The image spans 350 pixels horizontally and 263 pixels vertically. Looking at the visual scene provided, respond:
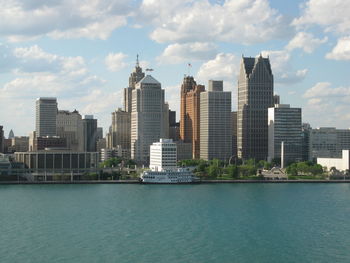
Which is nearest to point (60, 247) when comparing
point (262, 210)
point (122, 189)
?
point (262, 210)

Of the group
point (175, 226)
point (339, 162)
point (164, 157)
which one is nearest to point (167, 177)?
point (164, 157)

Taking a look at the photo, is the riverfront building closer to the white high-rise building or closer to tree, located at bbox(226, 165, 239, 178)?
the white high-rise building

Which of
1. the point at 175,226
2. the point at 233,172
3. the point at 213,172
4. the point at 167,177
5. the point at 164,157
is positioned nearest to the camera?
the point at 175,226

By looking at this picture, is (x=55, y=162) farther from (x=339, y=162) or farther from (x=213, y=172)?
(x=339, y=162)

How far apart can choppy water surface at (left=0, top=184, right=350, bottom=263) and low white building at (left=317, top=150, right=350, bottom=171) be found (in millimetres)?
57698

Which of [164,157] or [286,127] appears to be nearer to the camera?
[164,157]

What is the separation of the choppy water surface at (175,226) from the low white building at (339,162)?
5770 centimetres

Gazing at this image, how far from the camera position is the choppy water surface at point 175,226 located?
196 ft

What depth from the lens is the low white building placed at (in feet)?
569

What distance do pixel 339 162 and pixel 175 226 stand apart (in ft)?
374

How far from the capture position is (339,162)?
17825 centimetres

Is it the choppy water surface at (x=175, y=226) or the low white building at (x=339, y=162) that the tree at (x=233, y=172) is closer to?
the low white building at (x=339, y=162)

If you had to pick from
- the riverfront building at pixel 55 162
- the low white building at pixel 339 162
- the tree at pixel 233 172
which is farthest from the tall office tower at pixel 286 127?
the riverfront building at pixel 55 162

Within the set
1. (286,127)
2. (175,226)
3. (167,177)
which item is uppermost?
(286,127)
